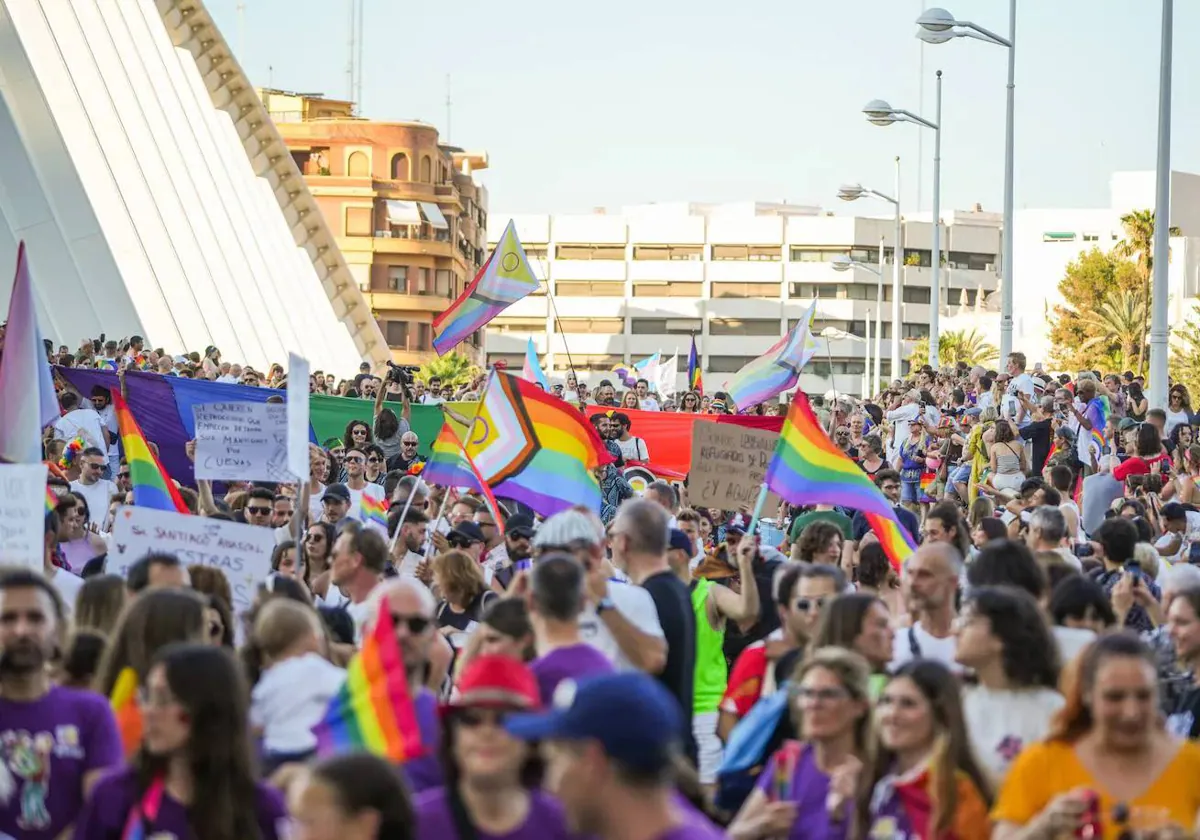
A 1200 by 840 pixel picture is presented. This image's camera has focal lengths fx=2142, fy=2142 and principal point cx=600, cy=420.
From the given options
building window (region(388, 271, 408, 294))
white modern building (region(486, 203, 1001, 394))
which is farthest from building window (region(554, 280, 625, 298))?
building window (region(388, 271, 408, 294))

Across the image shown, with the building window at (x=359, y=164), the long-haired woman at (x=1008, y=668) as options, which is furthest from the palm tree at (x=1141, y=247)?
the long-haired woman at (x=1008, y=668)

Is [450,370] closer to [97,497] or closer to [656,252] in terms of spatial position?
[656,252]

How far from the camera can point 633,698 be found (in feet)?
14.0

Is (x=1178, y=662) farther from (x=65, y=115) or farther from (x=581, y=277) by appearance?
(x=581, y=277)

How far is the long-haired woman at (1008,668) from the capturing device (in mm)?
6297

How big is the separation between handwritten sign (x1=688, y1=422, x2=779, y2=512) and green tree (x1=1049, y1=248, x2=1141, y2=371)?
70.5m

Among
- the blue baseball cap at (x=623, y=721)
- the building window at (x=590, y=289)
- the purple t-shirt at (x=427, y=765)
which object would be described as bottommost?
the purple t-shirt at (x=427, y=765)

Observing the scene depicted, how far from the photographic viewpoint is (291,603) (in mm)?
6691

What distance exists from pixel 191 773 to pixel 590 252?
Result: 12635cm

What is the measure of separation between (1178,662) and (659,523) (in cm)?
198

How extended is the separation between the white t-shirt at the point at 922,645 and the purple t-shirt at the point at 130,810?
2.83 meters

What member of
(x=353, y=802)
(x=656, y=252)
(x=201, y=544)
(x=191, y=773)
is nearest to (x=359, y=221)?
(x=656, y=252)

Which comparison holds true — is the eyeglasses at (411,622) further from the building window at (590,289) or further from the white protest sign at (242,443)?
the building window at (590,289)

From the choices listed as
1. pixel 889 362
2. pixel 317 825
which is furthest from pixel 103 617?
pixel 889 362
